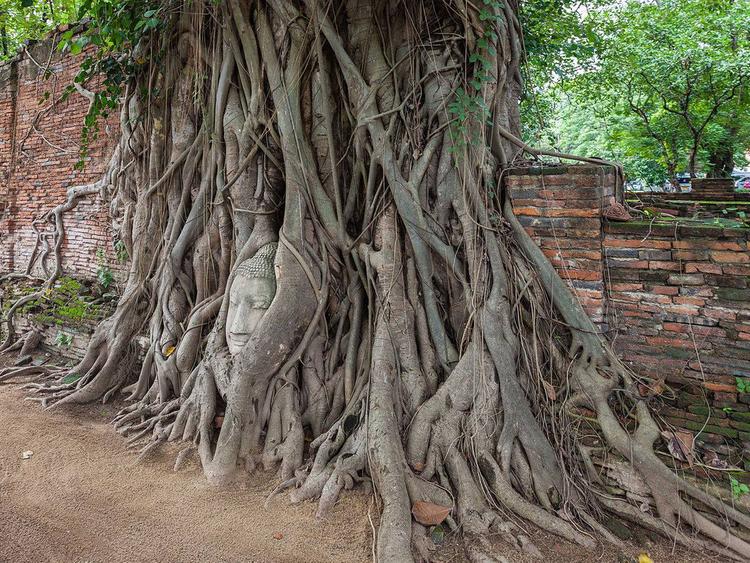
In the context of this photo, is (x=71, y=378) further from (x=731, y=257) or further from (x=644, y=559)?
(x=731, y=257)

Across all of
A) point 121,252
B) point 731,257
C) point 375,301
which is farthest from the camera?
point 121,252

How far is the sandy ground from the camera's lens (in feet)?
6.88

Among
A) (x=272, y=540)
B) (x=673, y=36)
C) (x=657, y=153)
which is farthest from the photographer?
(x=657, y=153)

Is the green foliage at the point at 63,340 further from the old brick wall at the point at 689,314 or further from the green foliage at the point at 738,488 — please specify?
the green foliage at the point at 738,488

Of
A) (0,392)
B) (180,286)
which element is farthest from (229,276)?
(0,392)

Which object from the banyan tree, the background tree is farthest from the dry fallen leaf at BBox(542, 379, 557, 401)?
the background tree

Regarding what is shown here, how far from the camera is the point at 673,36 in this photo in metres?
7.10

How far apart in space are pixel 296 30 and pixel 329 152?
2.94 ft

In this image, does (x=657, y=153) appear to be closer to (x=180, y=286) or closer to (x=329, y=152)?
(x=329, y=152)

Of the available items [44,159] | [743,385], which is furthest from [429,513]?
[44,159]

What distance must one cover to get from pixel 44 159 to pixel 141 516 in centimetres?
527

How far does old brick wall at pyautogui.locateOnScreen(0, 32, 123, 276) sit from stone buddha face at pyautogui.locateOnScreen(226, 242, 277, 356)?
2604 millimetres

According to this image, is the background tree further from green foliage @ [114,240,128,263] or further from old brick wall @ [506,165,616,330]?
green foliage @ [114,240,128,263]

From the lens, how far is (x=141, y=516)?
2.35 metres
